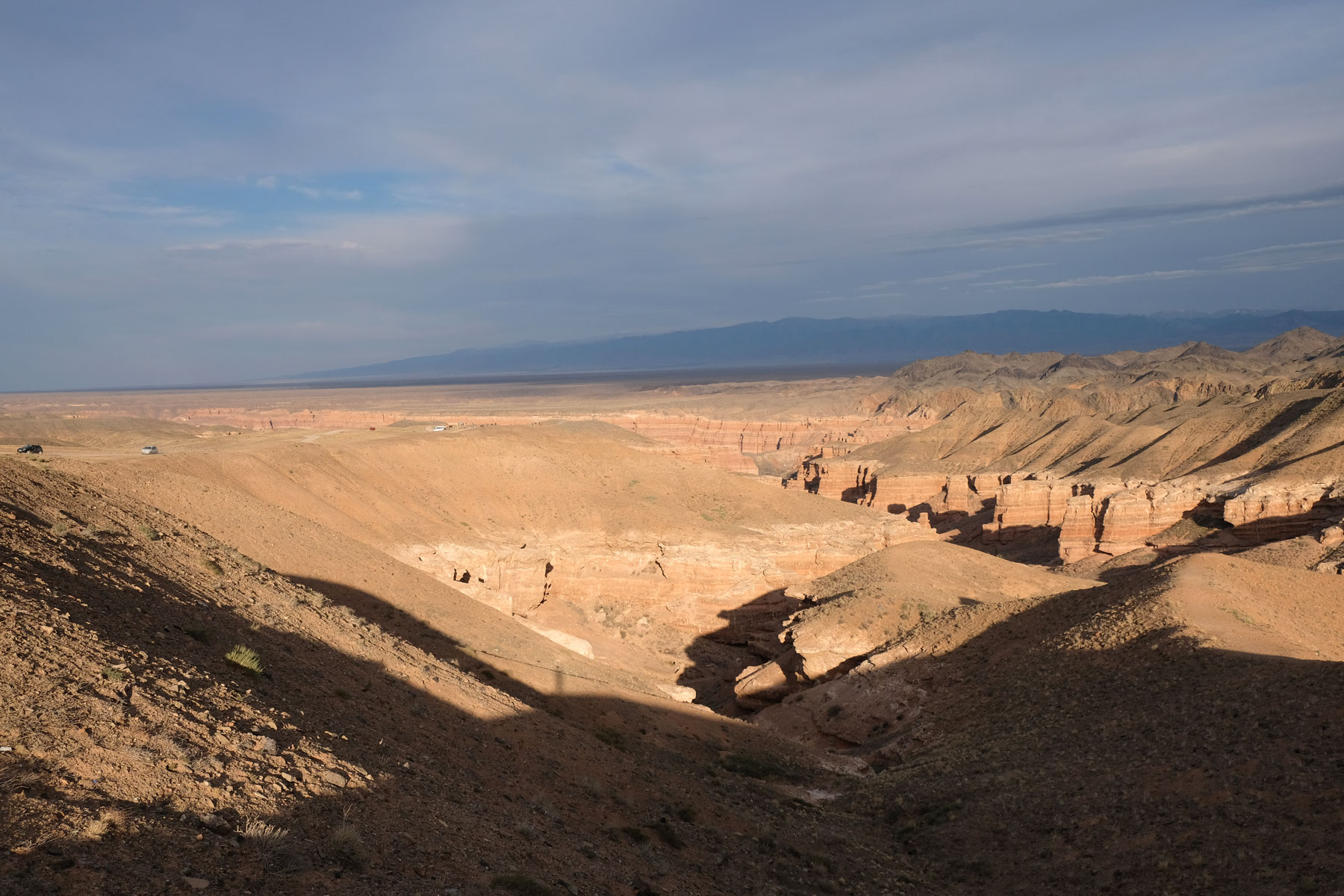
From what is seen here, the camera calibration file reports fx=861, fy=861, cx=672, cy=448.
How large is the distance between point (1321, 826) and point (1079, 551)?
4367 centimetres

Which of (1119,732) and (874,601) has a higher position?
(1119,732)

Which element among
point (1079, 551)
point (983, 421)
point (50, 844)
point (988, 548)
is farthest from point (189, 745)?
point (983, 421)

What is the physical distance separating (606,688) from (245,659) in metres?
9.38

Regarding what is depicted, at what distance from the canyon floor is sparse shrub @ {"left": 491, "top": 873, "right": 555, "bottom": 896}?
64 mm

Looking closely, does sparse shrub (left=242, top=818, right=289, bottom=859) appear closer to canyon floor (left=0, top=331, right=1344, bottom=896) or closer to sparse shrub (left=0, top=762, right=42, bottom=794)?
canyon floor (left=0, top=331, right=1344, bottom=896)

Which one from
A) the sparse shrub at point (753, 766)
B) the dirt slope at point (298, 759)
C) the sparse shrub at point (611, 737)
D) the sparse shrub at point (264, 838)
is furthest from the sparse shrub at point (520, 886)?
the sparse shrub at point (753, 766)

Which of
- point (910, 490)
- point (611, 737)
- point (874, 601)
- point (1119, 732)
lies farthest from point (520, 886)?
point (910, 490)

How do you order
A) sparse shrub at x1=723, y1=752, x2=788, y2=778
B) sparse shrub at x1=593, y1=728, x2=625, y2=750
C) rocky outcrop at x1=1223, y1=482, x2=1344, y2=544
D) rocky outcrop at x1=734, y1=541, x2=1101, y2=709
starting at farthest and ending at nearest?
rocky outcrop at x1=1223, y1=482, x2=1344, y2=544 → rocky outcrop at x1=734, y1=541, x2=1101, y2=709 → sparse shrub at x1=723, y1=752, x2=788, y2=778 → sparse shrub at x1=593, y1=728, x2=625, y2=750

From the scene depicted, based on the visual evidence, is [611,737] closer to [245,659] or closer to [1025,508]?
[245,659]

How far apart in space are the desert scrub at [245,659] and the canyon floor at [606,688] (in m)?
0.16

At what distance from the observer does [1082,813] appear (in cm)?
1348

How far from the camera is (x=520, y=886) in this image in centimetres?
788

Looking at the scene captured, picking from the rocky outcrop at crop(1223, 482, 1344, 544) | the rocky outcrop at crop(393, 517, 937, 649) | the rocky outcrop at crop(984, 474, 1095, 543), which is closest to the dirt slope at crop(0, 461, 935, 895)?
the rocky outcrop at crop(393, 517, 937, 649)

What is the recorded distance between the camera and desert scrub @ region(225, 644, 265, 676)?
10633mm
